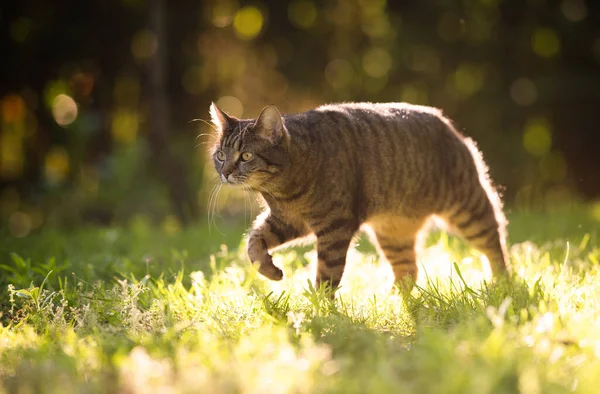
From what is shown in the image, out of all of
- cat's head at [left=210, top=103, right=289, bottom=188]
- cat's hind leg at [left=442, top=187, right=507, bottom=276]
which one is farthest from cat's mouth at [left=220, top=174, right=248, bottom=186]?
cat's hind leg at [left=442, top=187, right=507, bottom=276]

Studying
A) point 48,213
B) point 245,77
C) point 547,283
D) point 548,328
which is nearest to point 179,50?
point 245,77

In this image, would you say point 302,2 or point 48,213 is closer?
point 48,213

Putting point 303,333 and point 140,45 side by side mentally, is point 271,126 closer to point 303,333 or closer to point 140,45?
point 303,333

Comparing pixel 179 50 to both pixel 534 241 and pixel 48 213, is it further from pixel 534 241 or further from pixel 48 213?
pixel 534 241

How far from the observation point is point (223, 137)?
4109 millimetres

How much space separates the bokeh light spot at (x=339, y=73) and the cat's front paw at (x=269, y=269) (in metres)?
7.92

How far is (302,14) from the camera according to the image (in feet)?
36.9

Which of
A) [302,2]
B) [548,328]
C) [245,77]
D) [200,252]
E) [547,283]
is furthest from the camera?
[245,77]

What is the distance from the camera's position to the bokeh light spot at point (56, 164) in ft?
36.2

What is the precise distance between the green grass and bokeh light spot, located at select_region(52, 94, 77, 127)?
6.78 meters

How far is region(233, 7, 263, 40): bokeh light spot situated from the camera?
11.3 metres

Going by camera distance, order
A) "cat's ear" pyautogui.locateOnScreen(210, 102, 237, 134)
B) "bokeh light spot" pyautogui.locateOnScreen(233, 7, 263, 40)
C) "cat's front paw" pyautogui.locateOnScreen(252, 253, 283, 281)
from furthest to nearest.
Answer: "bokeh light spot" pyautogui.locateOnScreen(233, 7, 263, 40) < "cat's ear" pyautogui.locateOnScreen(210, 102, 237, 134) < "cat's front paw" pyautogui.locateOnScreen(252, 253, 283, 281)

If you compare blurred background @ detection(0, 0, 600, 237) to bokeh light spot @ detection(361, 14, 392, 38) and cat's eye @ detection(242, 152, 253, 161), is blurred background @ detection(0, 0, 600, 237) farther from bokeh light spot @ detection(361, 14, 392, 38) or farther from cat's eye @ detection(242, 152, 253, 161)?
cat's eye @ detection(242, 152, 253, 161)

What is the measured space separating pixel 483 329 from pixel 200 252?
130 inches
